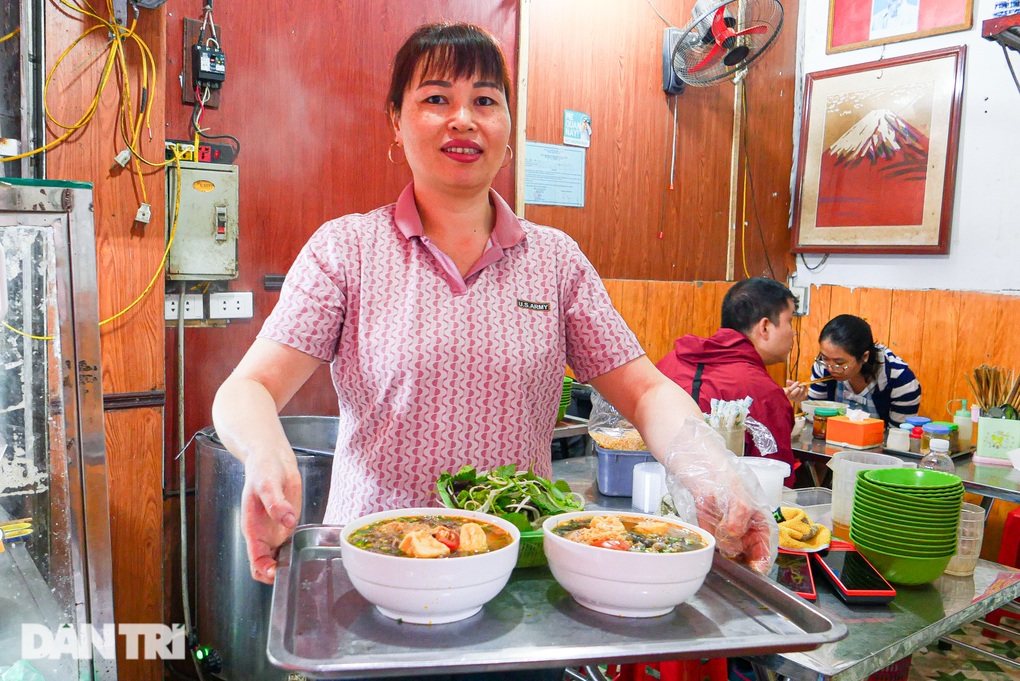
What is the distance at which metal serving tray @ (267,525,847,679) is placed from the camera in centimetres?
82

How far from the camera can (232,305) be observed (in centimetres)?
305

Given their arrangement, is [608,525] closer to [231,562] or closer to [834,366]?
[231,562]

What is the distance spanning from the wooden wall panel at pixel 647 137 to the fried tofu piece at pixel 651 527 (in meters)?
3.07

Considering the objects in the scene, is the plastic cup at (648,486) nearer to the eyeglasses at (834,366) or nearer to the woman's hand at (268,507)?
the woman's hand at (268,507)

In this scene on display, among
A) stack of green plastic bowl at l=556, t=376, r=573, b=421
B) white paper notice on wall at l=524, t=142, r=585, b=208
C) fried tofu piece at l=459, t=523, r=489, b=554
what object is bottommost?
stack of green plastic bowl at l=556, t=376, r=573, b=421

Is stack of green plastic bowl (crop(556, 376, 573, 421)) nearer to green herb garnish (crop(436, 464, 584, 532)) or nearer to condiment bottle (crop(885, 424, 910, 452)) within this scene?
condiment bottle (crop(885, 424, 910, 452))

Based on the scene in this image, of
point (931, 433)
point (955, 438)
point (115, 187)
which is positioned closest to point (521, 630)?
point (115, 187)

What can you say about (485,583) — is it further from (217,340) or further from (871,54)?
(871,54)

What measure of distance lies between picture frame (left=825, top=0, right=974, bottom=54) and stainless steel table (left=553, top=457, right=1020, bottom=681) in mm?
4030

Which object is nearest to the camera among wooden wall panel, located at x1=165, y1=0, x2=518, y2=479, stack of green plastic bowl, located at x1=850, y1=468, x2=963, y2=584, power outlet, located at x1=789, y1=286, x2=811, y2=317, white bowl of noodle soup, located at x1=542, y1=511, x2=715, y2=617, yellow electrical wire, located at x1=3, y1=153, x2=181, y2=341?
white bowl of noodle soup, located at x1=542, y1=511, x2=715, y2=617

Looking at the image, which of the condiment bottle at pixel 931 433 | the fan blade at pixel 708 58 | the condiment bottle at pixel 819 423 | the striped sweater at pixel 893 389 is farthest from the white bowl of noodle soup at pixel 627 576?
the striped sweater at pixel 893 389

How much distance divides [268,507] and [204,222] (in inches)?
85.8

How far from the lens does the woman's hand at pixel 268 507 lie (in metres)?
0.99

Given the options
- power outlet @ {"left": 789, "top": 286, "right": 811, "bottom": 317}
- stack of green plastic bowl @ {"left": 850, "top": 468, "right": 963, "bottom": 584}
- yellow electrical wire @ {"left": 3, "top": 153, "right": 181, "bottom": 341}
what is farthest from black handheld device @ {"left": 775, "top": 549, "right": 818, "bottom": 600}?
power outlet @ {"left": 789, "top": 286, "right": 811, "bottom": 317}
